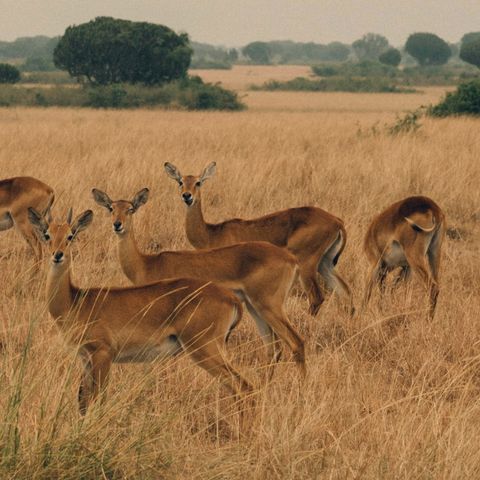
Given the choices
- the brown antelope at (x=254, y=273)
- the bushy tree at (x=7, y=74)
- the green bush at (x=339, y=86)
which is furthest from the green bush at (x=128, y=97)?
the brown antelope at (x=254, y=273)

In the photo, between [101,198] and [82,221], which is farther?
[101,198]

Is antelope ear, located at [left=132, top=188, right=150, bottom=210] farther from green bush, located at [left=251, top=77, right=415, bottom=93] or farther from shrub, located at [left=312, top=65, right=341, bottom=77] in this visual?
shrub, located at [left=312, top=65, right=341, bottom=77]

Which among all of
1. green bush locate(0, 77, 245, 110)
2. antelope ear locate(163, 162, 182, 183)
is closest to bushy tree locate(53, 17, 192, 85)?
green bush locate(0, 77, 245, 110)

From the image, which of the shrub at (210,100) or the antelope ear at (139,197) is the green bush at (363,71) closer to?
the shrub at (210,100)

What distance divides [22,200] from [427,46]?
452 ft

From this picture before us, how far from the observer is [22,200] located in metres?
8.89

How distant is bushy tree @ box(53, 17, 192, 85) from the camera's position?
48.8 metres

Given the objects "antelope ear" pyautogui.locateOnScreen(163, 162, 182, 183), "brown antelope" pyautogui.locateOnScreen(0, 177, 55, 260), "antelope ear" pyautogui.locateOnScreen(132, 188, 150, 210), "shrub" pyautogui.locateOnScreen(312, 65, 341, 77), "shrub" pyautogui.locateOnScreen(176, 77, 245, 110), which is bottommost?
"shrub" pyautogui.locateOnScreen(312, 65, 341, 77)

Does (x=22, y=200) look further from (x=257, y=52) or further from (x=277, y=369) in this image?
(x=257, y=52)

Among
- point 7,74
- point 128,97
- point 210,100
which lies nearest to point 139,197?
point 210,100

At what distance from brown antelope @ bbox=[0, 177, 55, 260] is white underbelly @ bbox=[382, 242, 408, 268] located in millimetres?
3169

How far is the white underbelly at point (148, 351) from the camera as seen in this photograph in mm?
4816

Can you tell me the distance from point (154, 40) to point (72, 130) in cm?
3107

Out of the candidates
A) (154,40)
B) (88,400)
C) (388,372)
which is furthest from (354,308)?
(154,40)
